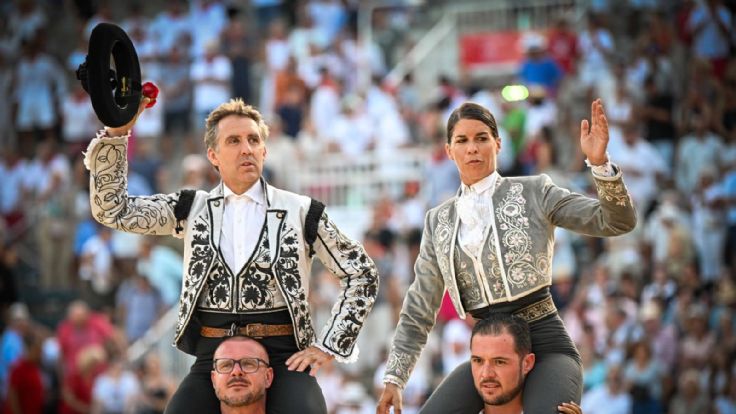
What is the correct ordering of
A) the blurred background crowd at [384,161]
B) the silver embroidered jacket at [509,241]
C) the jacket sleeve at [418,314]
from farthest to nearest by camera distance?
the blurred background crowd at [384,161] → the jacket sleeve at [418,314] → the silver embroidered jacket at [509,241]

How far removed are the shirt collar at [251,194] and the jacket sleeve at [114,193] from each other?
35cm

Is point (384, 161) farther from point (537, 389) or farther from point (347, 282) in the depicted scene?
point (537, 389)

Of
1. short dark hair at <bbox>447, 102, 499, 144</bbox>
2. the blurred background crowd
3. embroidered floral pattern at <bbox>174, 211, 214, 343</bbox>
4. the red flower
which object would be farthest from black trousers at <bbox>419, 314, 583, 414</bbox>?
the blurred background crowd

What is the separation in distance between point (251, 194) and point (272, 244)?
288mm

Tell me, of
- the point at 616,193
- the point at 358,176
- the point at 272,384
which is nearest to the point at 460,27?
the point at 358,176

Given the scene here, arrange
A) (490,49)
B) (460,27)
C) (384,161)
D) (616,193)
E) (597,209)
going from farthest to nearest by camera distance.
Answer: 1. (460,27)
2. (490,49)
3. (384,161)
4. (597,209)
5. (616,193)

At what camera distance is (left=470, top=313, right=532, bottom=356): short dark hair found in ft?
21.8

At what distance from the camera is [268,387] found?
6.82m

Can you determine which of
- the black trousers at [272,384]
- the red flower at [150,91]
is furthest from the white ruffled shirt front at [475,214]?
the red flower at [150,91]

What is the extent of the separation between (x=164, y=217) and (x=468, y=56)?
1361cm

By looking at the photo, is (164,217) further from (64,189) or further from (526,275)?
(64,189)

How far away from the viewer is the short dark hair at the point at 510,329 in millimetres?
6648

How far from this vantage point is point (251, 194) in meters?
7.02

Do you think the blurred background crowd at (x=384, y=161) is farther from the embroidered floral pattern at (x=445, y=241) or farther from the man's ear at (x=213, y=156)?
the man's ear at (x=213, y=156)
